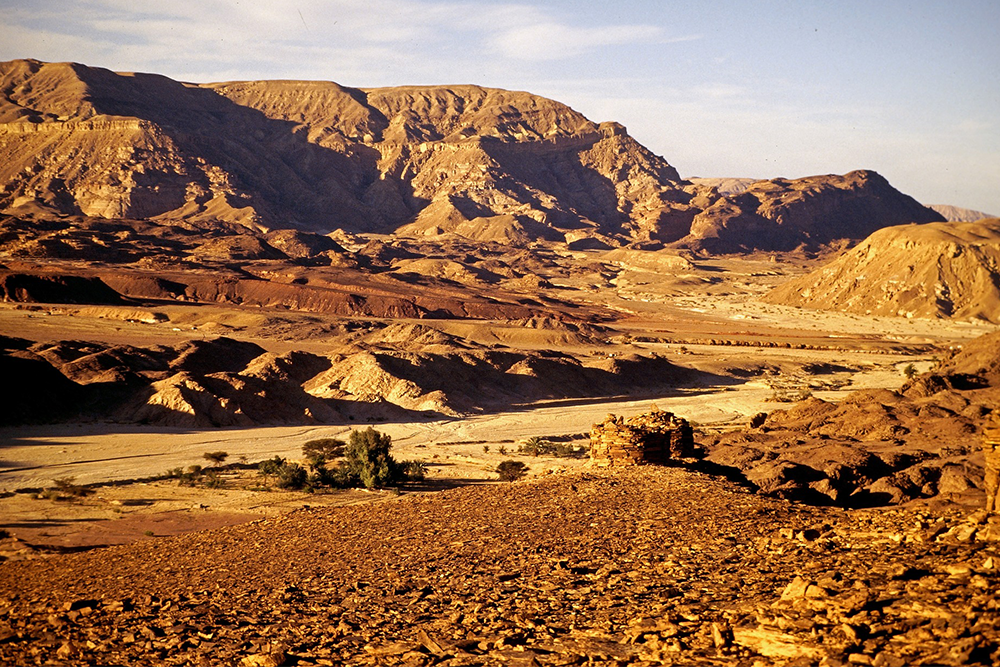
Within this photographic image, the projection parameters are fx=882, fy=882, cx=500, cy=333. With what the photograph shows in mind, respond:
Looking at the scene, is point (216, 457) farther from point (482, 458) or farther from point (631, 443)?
point (631, 443)

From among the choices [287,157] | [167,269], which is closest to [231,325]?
[167,269]

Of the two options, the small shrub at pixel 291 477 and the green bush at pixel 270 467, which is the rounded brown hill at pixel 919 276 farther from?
the small shrub at pixel 291 477

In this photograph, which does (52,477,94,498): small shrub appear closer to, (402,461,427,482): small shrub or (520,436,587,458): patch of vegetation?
(402,461,427,482): small shrub

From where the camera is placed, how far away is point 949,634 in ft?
20.2

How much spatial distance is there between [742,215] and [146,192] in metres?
114

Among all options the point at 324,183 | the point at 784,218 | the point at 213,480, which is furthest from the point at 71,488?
the point at 784,218

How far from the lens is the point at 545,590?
9.72m

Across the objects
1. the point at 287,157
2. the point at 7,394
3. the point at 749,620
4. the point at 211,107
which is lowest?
the point at 7,394

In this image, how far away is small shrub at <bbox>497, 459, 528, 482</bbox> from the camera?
27.2 metres

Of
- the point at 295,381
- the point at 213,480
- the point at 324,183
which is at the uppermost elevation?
the point at 324,183

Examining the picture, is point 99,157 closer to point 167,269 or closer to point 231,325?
point 167,269

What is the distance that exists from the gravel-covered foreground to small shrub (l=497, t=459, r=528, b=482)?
1216 centimetres

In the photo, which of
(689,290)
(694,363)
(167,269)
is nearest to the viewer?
(694,363)

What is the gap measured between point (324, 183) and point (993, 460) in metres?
174
